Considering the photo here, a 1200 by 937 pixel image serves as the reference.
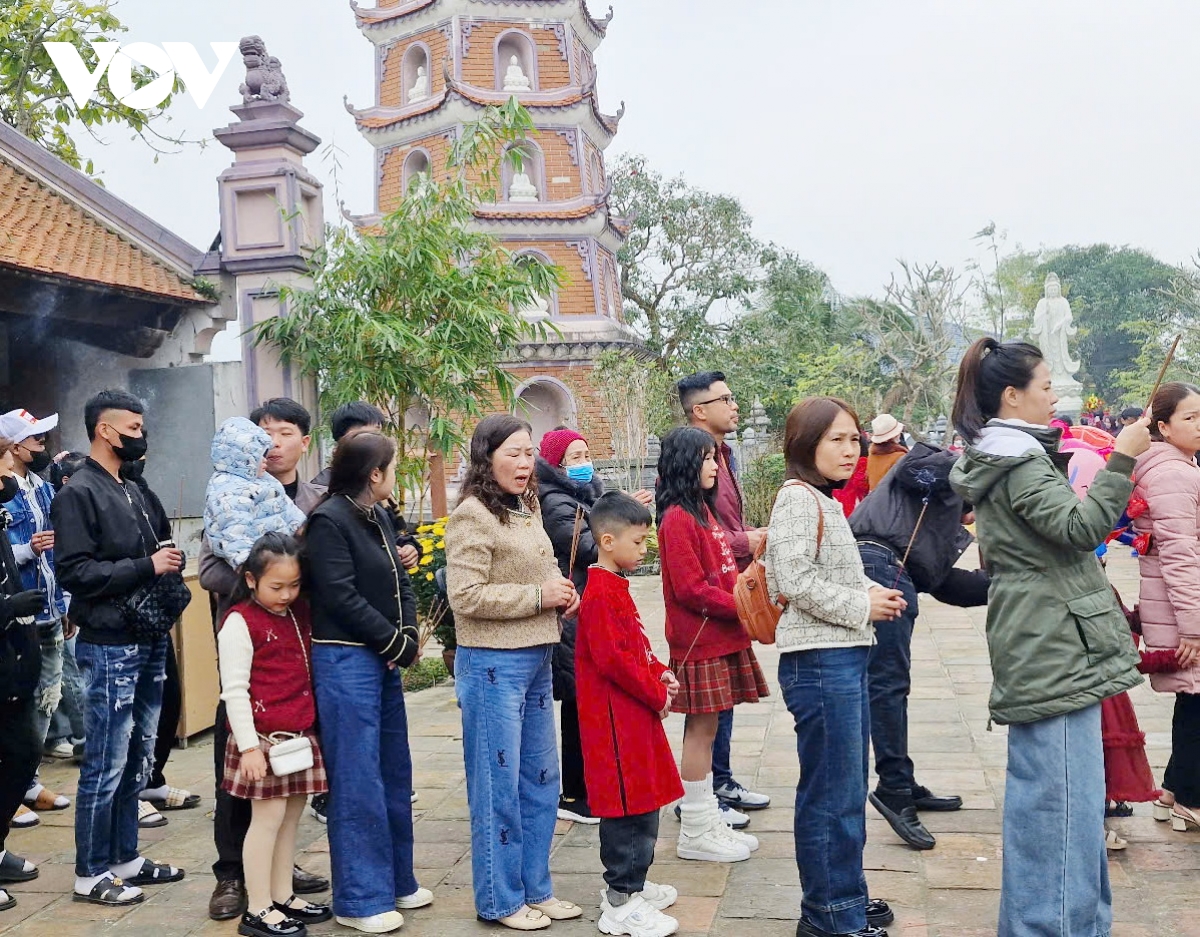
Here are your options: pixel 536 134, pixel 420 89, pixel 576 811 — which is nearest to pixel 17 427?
pixel 576 811

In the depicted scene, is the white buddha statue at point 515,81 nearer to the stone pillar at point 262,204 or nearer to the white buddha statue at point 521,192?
the white buddha statue at point 521,192

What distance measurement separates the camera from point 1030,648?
3.01 m

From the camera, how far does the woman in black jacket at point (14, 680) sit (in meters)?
4.06

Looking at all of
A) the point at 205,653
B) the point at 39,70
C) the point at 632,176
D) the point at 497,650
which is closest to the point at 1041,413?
the point at 497,650

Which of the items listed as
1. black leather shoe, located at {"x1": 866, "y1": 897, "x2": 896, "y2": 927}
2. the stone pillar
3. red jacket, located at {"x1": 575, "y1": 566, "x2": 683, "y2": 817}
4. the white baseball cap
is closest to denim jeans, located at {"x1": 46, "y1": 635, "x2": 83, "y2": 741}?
the white baseball cap

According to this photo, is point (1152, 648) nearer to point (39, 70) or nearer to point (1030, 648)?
point (1030, 648)

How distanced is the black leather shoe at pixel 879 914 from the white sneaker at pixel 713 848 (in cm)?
73

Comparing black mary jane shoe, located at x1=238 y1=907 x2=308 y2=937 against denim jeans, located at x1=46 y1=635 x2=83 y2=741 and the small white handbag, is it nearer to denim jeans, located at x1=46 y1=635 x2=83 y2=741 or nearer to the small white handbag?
the small white handbag

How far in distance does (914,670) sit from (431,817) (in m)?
4.04

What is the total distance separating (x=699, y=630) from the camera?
14.0 feet

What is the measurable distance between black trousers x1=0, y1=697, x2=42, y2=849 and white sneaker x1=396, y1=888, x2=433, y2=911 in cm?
141

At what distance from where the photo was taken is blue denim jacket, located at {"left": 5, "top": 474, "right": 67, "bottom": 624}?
5.29m

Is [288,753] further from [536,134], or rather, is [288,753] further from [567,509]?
[536,134]

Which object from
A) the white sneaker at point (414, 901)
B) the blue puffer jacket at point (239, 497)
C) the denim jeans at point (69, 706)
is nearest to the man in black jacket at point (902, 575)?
the white sneaker at point (414, 901)
